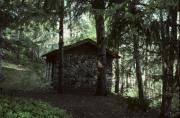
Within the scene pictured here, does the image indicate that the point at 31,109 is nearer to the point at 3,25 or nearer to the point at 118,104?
the point at 118,104

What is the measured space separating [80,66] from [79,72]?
1.66ft

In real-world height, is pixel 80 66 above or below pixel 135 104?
above

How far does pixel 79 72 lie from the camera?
28.0 meters

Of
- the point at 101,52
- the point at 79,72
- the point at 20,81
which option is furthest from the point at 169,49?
the point at 20,81

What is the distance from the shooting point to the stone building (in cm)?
2772

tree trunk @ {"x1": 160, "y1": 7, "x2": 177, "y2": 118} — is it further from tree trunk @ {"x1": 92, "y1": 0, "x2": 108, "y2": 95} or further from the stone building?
the stone building

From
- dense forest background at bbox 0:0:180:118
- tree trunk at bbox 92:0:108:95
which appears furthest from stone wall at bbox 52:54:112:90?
tree trunk at bbox 92:0:108:95

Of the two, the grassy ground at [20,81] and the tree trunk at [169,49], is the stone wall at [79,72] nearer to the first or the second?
the grassy ground at [20,81]

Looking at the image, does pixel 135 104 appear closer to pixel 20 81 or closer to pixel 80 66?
pixel 80 66

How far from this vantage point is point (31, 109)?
1234cm

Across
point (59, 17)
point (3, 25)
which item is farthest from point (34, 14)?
point (59, 17)

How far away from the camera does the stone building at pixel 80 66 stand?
27.7m

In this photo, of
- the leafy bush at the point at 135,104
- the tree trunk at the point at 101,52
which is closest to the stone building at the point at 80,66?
the tree trunk at the point at 101,52

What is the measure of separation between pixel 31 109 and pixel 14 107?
0.67 meters
